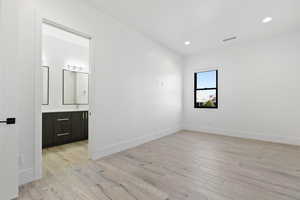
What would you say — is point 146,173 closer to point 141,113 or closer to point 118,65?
point 141,113

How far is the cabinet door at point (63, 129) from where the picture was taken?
3.34 metres

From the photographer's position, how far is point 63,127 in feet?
11.3

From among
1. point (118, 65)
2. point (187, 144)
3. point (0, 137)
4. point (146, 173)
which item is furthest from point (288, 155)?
point (0, 137)

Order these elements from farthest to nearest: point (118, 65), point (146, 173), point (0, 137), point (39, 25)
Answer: point (118, 65)
point (146, 173)
point (39, 25)
point (0, 137)

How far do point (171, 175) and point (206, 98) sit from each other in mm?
3685

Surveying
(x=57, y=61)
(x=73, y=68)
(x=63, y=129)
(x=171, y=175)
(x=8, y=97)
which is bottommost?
(x=171, y=175)

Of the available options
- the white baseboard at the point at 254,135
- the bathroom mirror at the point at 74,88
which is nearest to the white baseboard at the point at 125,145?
the white baseboard at the point at 254,135

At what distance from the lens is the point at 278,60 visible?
12.4 ft

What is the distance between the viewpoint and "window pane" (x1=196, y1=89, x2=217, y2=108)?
4910 mm

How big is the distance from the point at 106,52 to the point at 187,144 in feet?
9.90

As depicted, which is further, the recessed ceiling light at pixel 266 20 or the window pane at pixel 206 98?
the window pane at pixel 206 98

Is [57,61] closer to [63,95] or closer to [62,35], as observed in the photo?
[62,35]

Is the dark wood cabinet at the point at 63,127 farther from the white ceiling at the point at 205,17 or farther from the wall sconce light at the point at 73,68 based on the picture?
the white ceiling at the point at 205,17

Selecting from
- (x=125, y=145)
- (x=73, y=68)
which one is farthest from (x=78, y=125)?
(x=73, y=68)
